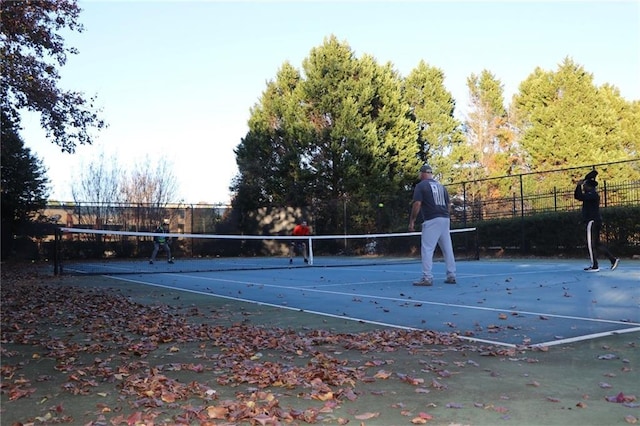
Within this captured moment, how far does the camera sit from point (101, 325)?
6602mm

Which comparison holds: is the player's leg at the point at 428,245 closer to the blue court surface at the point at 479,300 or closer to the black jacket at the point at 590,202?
the blue court surface at the point at 479,300

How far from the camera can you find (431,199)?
10.0 m

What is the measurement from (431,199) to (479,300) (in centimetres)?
258

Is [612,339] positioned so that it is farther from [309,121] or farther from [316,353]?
[309,121]

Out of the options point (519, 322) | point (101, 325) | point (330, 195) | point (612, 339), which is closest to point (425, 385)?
point (612, 339)

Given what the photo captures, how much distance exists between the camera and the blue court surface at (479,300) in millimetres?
5613

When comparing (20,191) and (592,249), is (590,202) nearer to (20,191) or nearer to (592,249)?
(592,249)

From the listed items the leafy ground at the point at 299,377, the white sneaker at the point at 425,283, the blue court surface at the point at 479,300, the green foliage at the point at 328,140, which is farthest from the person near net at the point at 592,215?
the green foliage at the point at 328,140

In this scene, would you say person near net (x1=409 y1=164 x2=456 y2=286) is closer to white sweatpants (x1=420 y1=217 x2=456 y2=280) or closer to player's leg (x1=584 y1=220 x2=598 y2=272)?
white sweatpants (x1=420 y1=217 x2=456 y2=280)

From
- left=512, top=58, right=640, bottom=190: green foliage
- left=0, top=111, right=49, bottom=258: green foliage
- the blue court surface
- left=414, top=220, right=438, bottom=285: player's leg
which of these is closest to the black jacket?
the blue court surface

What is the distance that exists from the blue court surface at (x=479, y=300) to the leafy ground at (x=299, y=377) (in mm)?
474

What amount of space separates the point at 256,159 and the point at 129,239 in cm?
1009

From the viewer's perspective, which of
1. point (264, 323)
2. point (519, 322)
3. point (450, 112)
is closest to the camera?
point (519, 322)

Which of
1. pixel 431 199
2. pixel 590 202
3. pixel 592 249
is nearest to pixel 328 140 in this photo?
pixel 590 202
